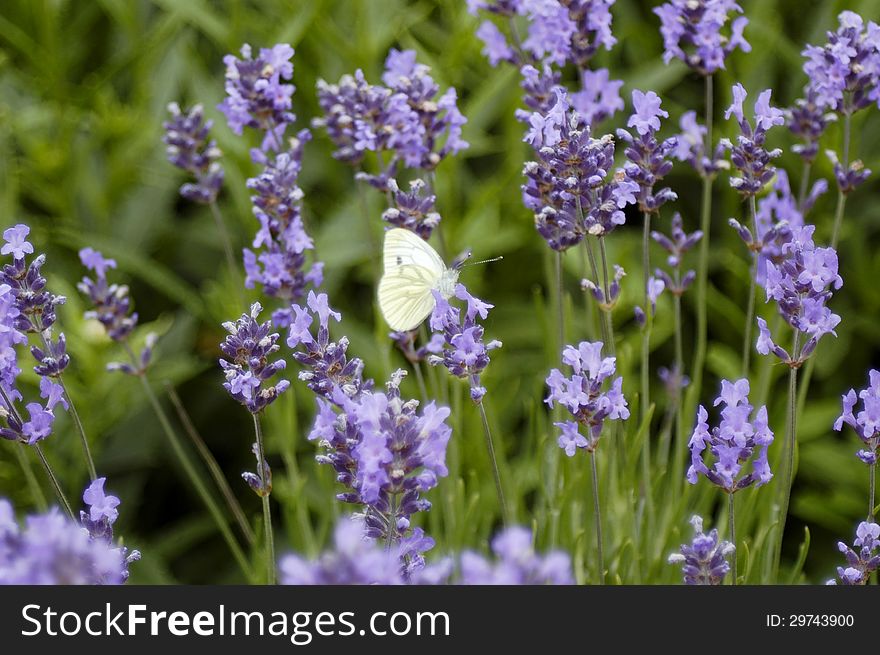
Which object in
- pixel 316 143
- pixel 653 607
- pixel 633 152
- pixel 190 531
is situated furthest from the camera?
pixel 316 143

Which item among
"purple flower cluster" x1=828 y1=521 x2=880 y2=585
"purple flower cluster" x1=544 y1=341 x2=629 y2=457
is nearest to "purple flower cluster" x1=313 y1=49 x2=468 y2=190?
"purple flower cluster" x1=544 y1=341 x2=629 y2=457

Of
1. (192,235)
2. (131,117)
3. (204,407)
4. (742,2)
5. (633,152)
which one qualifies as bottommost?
(633,152)

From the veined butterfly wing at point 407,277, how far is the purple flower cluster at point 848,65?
552 mm

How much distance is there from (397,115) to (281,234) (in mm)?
216

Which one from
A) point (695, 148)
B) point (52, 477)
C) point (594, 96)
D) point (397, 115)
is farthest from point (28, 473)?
point (695, 148)

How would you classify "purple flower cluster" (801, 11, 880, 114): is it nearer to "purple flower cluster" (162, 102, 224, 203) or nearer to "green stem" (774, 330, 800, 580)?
"green stem" (774, 330, 800, 580)

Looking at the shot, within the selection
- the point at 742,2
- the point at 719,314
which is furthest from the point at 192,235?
the point at 742,2

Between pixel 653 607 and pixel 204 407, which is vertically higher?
pixel 204 407

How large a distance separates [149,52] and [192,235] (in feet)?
1.41

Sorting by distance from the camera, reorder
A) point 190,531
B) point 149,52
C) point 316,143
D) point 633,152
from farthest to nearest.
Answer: point 316,143, point 149,52, point 190,531, point 633,152

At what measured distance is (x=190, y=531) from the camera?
2.19 metres

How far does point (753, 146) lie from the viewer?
1183mm

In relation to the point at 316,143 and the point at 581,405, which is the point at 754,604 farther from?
the point at 316,143

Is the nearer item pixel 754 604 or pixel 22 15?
pixel 754 604
